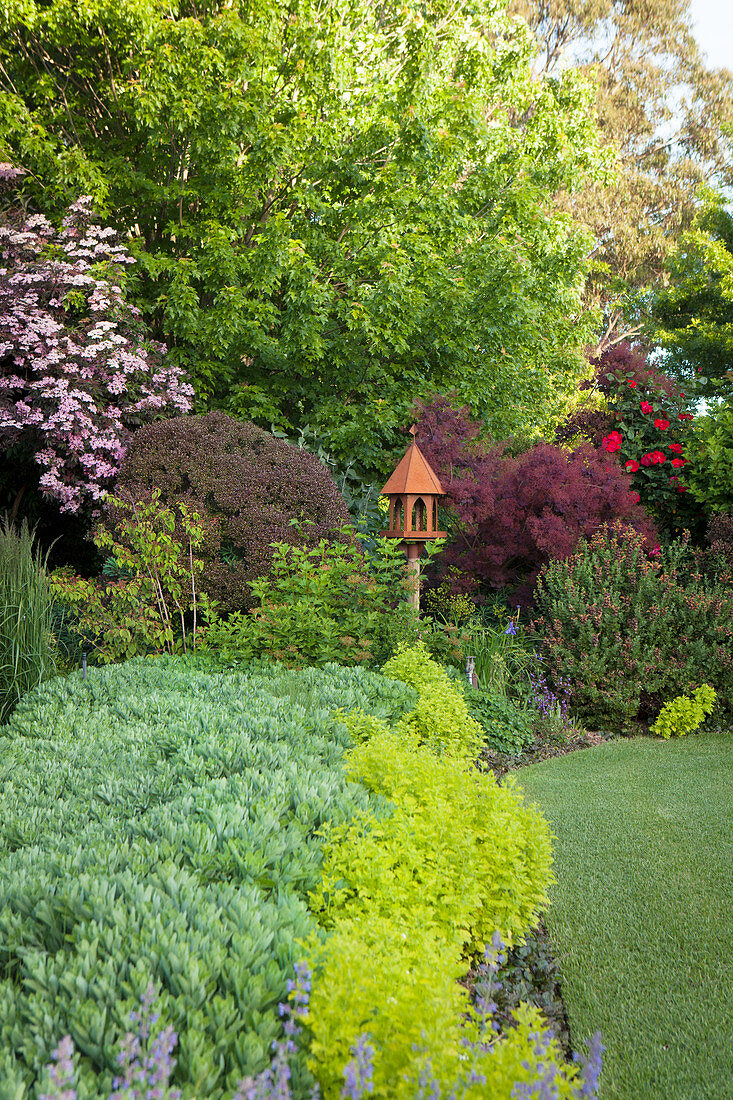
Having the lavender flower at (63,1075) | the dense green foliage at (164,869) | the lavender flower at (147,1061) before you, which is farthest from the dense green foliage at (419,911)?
the lavender flower at (63,1075)

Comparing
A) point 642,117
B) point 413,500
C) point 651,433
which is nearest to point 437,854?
point 413,500

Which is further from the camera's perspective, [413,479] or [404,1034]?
[413,479]

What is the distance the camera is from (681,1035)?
7.36ft

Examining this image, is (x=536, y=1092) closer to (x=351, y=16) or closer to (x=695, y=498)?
(x=695, y=498)

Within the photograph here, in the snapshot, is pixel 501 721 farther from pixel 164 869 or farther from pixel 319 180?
pixel 319 180

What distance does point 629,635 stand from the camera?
19.1 feet

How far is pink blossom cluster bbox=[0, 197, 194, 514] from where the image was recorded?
7438mm

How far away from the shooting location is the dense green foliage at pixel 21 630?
184 inches

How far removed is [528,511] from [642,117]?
16.3 meters

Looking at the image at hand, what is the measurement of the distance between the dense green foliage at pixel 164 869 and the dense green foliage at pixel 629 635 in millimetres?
2751

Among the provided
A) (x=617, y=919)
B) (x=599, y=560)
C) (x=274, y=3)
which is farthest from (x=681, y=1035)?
(x=274, y=3)

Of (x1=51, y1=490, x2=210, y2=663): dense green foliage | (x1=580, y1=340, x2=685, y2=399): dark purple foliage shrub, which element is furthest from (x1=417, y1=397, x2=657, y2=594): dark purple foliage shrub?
(x1=51, y1=490, x2=210, y2=663): dense green foliage

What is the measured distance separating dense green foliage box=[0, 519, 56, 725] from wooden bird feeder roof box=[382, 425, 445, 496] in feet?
8.83

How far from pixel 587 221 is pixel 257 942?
19626mm
